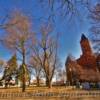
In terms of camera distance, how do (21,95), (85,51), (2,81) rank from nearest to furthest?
(21,95) < (85,51) < (2,81)

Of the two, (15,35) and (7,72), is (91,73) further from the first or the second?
(15,35)

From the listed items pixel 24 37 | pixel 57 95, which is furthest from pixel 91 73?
pixel 57 95

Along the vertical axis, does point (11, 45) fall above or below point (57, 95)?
above

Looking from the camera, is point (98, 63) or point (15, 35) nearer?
point (15, 35)

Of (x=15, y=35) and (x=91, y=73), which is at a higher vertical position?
(x=15, y=35)

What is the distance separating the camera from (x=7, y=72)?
78812 millimetres

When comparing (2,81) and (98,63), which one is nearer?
(98,63)

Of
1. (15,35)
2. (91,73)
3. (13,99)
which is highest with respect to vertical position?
(15,35)

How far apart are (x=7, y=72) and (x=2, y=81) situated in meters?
9.43

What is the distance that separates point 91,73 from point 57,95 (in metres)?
46.2

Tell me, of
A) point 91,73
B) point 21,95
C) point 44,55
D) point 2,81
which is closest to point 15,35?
point 44,55

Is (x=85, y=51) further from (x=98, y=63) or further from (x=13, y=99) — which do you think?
(x=13, y=99)

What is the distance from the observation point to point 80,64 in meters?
74.4

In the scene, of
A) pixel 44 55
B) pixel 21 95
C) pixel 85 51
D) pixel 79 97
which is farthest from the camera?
pixel 85 51
